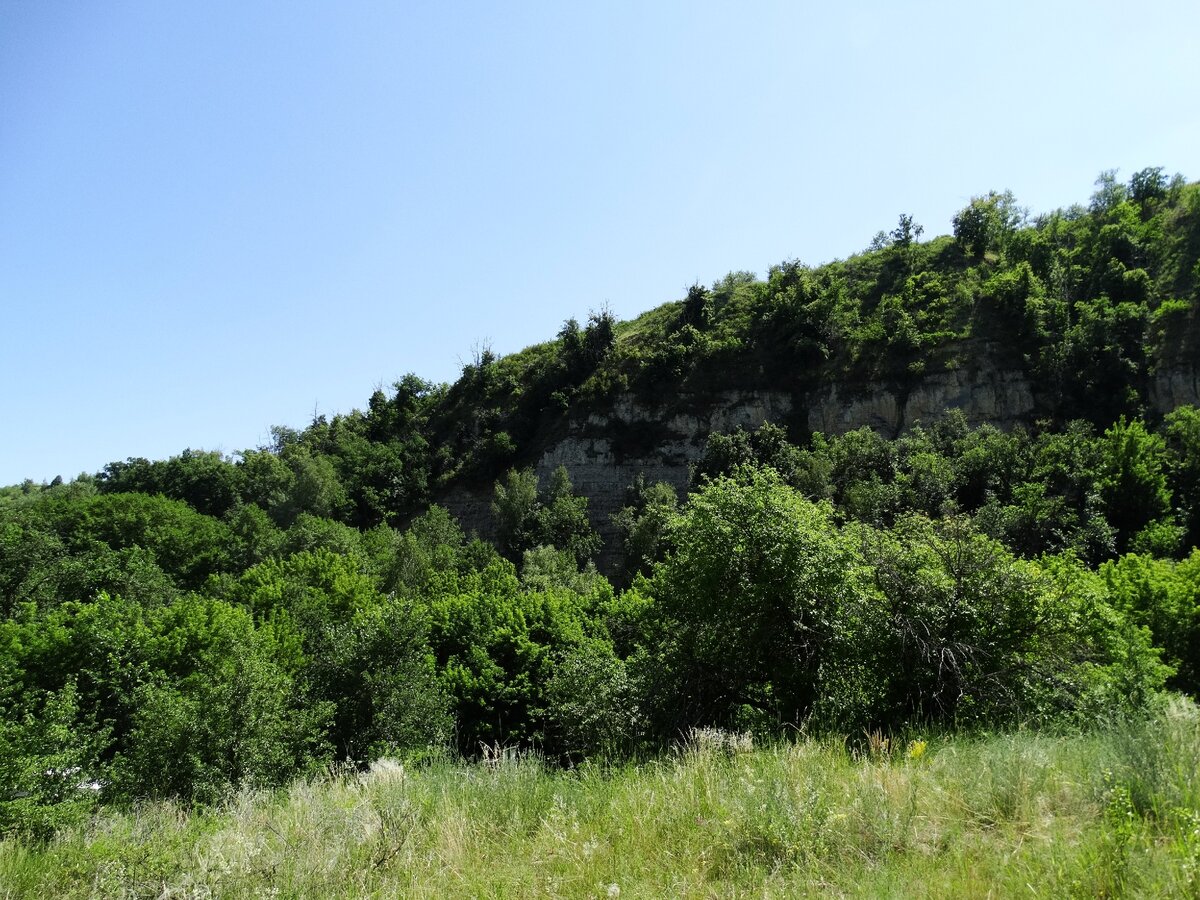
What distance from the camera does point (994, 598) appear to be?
432 inches

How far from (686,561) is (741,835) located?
8201 mm

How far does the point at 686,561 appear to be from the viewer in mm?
12922

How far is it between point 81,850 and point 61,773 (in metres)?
9.78

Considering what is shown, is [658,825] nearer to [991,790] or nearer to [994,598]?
[991,790]

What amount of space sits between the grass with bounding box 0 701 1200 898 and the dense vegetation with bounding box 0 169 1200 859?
1.85 metres

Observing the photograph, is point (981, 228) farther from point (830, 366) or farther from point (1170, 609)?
point (1170, 609)

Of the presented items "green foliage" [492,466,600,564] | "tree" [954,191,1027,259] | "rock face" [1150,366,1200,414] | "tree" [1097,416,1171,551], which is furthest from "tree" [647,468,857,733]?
"tree" [954,191,1027,259]

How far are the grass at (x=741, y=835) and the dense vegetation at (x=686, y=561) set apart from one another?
1845mm

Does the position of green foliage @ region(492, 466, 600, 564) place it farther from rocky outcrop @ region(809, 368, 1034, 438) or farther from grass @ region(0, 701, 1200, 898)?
grass @ region(0, 701, 1200, 898)

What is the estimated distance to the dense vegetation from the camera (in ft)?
37.5

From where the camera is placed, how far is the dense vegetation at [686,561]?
37.5ft

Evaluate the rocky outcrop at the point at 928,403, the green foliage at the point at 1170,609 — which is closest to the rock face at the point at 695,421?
the rocky outcrop at the point at 928,403

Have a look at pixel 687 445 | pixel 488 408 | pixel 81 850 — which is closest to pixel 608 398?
pixel 687 445

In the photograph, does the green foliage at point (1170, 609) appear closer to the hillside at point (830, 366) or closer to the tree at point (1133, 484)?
the tree at point (1133, 484)
